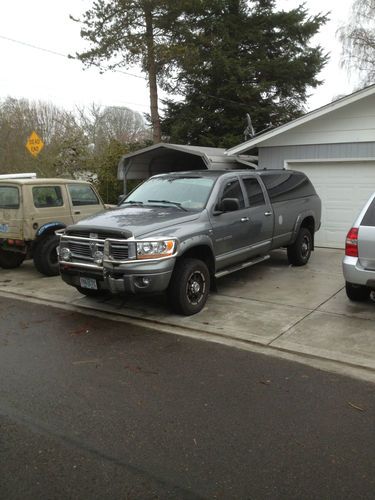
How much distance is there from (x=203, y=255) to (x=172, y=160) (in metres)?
7.87

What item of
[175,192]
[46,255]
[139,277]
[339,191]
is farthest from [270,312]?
[339,191]

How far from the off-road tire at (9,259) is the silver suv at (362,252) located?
6666 millimetres

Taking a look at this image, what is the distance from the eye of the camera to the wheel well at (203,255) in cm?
621

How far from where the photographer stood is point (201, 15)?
17859 mm

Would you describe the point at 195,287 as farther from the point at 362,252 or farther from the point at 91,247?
the point at 362,252

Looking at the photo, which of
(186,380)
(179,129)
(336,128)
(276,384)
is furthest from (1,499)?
(179,129)

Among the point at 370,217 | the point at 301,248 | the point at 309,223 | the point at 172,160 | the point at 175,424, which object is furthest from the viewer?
the point at 172,160

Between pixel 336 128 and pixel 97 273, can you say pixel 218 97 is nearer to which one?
pixel 336 128

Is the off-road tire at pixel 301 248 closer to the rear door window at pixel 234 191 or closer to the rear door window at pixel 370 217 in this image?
the rear door window at pixel 234 191

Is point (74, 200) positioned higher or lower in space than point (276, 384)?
higher

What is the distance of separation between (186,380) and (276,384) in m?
0.84

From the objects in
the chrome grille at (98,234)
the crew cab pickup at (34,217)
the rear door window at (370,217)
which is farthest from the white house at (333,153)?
the chrome grille at (98,234)

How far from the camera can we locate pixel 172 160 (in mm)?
13805

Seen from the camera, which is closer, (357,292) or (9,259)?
(357,292)
